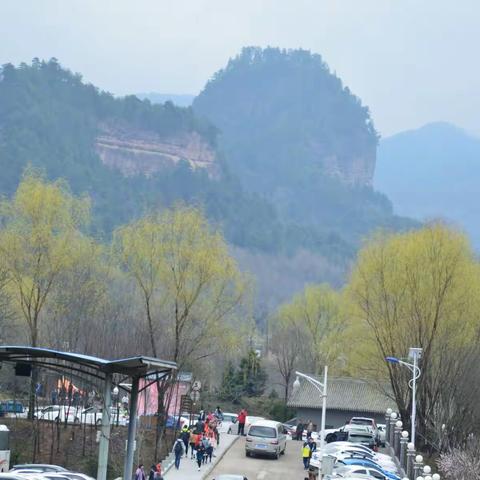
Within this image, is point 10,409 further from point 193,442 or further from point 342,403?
point 342,403

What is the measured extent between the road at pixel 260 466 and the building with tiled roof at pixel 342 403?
2083cm

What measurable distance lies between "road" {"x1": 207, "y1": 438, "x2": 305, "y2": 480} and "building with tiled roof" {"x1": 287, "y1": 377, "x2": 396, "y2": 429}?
20.8 m

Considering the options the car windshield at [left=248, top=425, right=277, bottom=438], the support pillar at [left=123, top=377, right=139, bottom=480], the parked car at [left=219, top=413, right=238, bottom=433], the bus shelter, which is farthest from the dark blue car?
the parked car at [left=219, top=413, right=238, bottom=433]

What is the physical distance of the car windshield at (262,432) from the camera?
3600 cm

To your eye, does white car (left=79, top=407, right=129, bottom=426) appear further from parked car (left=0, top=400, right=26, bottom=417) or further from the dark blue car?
the dark blue car

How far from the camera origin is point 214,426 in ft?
128

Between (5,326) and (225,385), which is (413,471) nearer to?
(5,326)

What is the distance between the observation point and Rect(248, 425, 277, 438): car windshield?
3600 cm

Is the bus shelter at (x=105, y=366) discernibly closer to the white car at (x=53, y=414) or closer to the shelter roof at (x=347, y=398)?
the white car at (x=53, y=414)

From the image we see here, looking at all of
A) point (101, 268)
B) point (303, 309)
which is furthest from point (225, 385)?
point (101, 268)

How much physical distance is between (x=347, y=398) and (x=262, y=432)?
82.5ft

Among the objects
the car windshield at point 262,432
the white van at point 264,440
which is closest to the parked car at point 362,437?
the white van at point 264,440

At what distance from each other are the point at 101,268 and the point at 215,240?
13.4m

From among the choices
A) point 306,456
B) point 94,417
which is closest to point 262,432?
point 306,456
